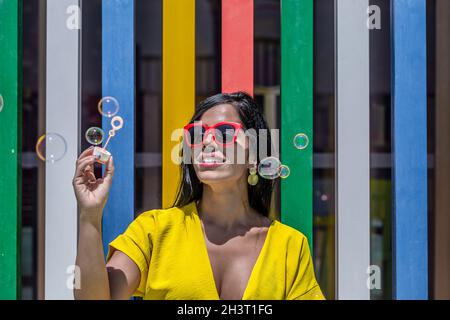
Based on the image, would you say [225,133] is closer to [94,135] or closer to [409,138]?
[94,135]

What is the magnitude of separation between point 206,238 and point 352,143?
53 cm

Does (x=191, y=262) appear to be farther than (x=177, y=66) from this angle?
No

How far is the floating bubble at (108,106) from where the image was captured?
5.21 ft

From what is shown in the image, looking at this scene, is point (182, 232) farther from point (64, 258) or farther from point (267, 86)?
point (267, 86)

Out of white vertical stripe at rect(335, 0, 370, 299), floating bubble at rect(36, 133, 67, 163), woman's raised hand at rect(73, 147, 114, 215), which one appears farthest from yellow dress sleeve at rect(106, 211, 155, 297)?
white vertical stripe at rect(335, 0, 370, 299)

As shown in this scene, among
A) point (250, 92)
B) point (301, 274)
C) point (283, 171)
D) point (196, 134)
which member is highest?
point (250, 92)

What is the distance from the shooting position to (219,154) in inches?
55.9

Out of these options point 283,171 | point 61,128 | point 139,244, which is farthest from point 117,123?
point 283,171

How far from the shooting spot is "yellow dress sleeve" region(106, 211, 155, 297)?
4.61 feet

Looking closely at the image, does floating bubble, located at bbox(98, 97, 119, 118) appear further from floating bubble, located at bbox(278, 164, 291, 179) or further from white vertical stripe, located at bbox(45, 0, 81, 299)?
floating bubble, located at bbox(278, 164, 291, 179)

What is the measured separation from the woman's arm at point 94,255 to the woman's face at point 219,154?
0.24 meters

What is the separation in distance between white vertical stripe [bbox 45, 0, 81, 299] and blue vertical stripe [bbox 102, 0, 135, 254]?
10cm
